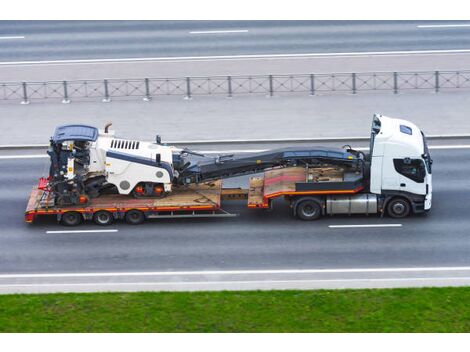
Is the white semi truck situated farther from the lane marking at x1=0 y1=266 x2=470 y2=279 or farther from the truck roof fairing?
the lane marking at x1=0 y1=266 x2=470 y2=279

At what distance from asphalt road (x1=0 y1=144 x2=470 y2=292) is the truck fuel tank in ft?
1.24

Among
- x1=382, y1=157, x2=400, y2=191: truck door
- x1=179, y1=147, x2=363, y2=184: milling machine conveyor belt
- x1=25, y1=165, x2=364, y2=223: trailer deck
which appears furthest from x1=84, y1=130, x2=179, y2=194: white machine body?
x1=382, y1=157, x2=400, y2=191: truck door

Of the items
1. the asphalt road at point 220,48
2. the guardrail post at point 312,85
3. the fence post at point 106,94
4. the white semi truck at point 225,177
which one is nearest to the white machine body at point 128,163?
the white semi truck at point 225,177

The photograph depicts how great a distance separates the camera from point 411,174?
32.7 m

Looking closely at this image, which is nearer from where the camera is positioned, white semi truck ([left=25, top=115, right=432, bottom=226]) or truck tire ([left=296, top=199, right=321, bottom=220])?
white semi truck ([left=25, top=115, right=432, bottom=226])

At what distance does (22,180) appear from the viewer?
36.8m

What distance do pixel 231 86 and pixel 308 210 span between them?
1375 centimetres

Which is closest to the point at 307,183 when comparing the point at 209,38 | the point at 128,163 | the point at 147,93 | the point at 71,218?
the point at 128,163

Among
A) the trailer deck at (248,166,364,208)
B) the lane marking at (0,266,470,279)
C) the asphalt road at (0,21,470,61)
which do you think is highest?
the asphalt road at (0,21,470,61)

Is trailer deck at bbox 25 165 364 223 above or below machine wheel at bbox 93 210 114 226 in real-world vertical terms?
above

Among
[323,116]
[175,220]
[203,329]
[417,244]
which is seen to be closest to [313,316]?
[203,329]

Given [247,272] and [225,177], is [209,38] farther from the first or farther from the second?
[247,272]

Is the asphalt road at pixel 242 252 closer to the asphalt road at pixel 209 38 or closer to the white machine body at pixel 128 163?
the white machine body at pixel 128 163

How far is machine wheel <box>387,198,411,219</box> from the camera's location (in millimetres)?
33031
